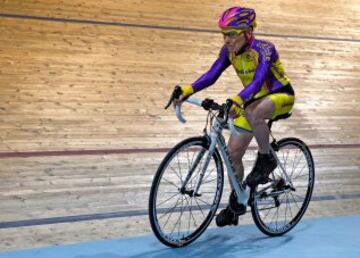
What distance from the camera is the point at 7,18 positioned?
5.97m

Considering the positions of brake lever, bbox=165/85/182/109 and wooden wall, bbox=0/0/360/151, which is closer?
brake lever, bbox=165/85/182/109

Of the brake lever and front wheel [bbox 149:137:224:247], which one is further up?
the brake lever

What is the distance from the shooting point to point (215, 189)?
3213mm

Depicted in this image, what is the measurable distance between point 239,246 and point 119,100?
8.75 feet

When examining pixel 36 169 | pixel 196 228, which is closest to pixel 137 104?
pixel 36 169

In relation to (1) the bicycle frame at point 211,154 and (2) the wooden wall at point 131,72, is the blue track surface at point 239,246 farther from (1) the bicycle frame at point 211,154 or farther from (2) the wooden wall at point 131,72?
(2) the wooden wall at point 131,72

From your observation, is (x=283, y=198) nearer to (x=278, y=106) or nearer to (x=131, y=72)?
(x=278, y=106)

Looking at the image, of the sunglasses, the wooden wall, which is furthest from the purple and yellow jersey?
the wooden wall

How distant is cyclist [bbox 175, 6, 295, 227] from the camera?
9.27 feet

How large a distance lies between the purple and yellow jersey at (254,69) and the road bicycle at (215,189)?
15 cm

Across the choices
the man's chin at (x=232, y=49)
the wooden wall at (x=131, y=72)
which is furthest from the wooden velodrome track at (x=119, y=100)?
the man's chin at (x=232, y=49)

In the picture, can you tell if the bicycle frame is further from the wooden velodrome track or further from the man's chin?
the wooden velodrome track

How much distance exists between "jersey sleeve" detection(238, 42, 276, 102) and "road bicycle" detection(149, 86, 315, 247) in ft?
0.39

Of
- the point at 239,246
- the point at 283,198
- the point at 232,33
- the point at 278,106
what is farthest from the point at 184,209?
the point at 232,33
